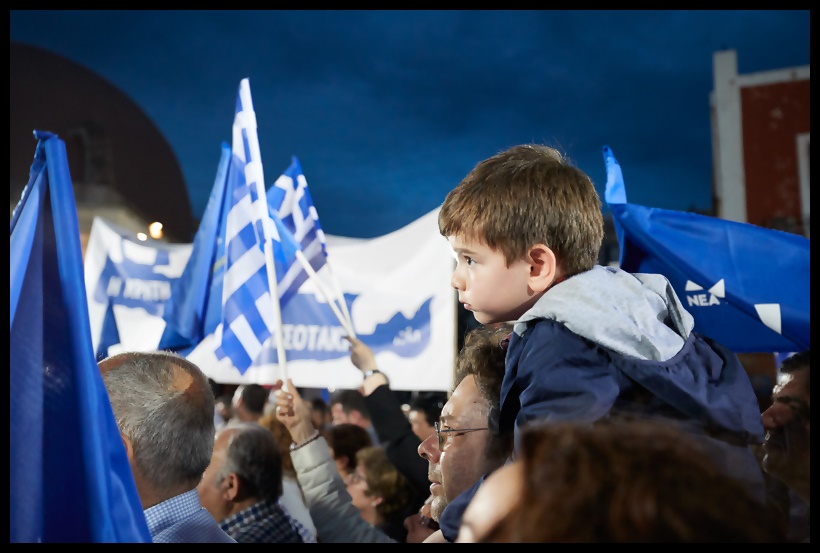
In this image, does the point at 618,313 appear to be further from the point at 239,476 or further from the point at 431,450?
the point at 239,476

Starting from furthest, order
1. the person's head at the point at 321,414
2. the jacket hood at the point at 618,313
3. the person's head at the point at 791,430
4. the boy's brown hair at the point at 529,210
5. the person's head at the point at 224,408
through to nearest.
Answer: the person's head at the point at 224,408 < the person's head at the point at 321,414 < the person's head at the point at 791,430 < the boy's brown hair at the point at 529,210 < the jacket hood at the point at 618,313

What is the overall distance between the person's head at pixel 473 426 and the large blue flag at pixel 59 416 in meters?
0.83

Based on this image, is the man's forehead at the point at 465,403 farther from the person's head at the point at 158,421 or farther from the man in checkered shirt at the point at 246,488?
the man in checkered shirt at the point at 246,488

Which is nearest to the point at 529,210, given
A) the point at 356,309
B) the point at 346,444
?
the point at 346,444

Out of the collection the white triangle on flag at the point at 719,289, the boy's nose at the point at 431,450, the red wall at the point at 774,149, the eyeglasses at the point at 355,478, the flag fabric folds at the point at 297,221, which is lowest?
the eyeglasses at the point at 355,478

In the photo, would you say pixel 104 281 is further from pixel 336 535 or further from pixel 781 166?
pixel 781 166

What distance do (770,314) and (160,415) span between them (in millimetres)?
2924

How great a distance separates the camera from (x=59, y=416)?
5.95ft

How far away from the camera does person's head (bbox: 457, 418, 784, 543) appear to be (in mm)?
844

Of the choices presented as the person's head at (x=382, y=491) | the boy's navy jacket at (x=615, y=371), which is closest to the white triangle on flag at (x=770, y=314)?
the person's head at (x=382, y=491)

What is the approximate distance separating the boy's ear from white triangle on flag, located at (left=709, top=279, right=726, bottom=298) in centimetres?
229

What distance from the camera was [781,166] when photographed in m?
16.9

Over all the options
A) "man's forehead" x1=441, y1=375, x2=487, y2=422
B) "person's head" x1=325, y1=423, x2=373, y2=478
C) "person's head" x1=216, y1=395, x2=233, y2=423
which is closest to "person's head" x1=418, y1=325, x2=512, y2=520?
"man's forehead" x1=441, y1=375, x2=487, y2=422

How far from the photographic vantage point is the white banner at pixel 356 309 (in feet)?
19.1
